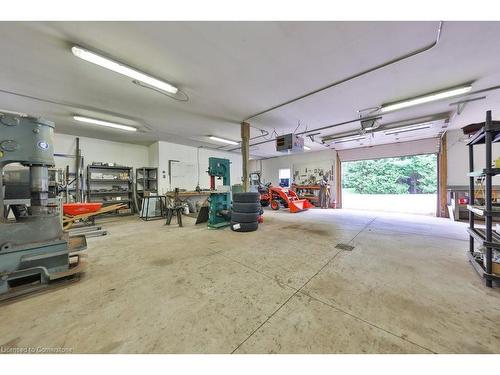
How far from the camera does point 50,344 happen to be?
3.92ft

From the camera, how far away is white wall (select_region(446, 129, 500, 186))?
5.94m

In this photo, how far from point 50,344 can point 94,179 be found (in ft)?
22.9

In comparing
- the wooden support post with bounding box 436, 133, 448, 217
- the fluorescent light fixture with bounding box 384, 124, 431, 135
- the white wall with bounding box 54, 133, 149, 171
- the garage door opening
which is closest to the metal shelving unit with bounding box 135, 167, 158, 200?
the white wall with bounding box 54, 133, 149, 171

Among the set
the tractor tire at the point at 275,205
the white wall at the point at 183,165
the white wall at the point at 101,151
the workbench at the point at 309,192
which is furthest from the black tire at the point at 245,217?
the white wall at the point at 101,151

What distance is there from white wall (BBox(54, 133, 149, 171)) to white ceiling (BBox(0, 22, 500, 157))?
1.89 m

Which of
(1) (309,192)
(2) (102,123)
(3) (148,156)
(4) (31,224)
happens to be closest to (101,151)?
→ (3) (148,156)

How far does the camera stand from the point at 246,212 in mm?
4215

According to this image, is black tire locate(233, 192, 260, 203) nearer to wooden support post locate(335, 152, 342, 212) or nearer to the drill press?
the drill press

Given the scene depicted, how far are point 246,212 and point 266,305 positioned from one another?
2.67m

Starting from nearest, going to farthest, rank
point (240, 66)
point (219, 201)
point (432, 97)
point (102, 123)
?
1. point (240, 66)
2. point (432, 97)
3. point (219, 201)
4. point (102, 123)

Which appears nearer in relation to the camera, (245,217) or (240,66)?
(240,66)

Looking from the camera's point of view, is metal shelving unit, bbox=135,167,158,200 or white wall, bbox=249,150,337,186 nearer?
metal shelving unit, bbox=135,167,158,200

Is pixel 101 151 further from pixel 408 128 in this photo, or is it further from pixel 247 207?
pixel 408 128
